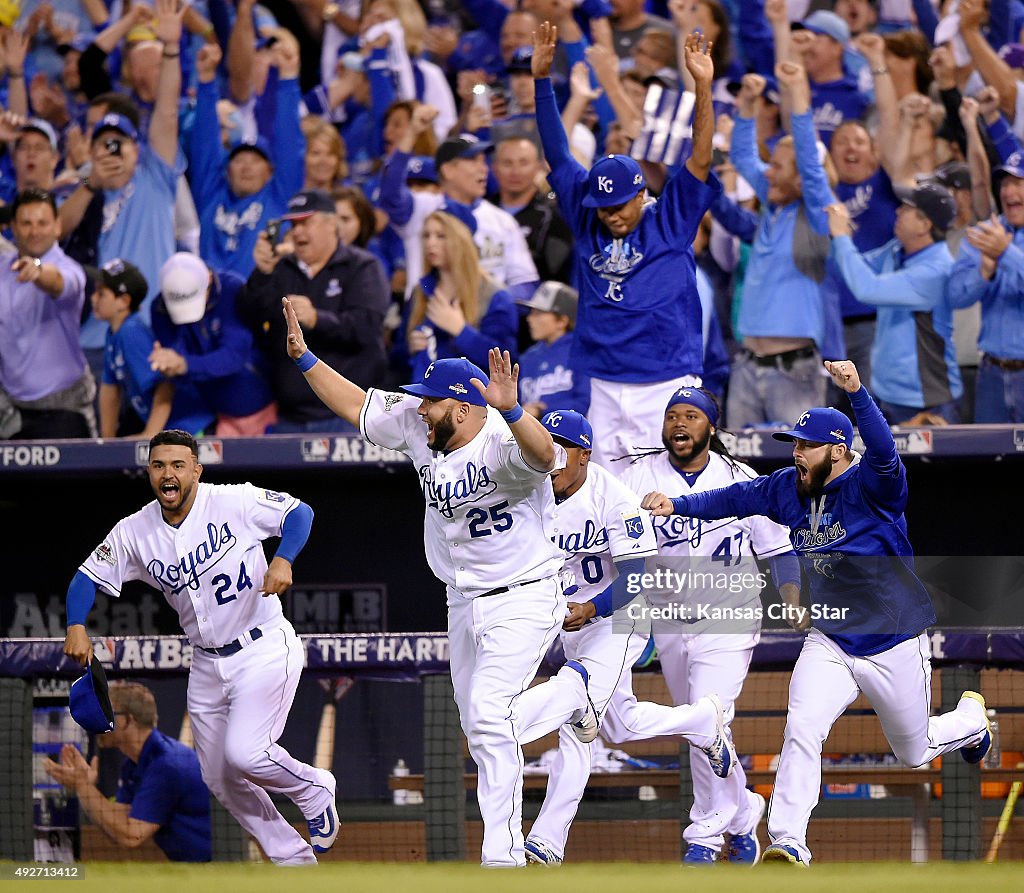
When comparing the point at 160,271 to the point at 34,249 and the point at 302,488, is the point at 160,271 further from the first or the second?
the point at 302,488

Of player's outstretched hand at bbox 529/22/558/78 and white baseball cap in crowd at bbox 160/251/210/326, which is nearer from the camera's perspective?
player's outstretched hand at bbox 529/22/558/78

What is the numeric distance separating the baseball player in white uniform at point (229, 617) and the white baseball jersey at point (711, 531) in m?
1.62

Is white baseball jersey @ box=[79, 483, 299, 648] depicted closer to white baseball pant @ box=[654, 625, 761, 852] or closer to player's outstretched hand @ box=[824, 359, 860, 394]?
white baseball pant @ box=[654, 625, 761, 852]

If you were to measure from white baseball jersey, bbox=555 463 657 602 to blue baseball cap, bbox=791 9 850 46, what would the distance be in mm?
4065

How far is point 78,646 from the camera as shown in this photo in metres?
7.16

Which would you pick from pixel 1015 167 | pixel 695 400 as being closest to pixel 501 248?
pixel 695 400

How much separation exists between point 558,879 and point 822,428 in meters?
2.56

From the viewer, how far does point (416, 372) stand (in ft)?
30.1

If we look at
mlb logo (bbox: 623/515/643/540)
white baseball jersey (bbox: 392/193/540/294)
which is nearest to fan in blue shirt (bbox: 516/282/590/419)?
white baseball jersey (bbox: 392/193/540/294)

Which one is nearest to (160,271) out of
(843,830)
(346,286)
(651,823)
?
(346,286)

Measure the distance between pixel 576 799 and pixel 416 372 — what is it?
2.84 meters

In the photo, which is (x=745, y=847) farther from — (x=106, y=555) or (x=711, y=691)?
(x=106, y=555)

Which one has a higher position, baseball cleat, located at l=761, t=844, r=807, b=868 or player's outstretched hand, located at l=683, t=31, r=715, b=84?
player's outstretched hand, located at l=683, t=31, r=715, b=84

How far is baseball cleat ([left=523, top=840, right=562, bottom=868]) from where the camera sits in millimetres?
6965
